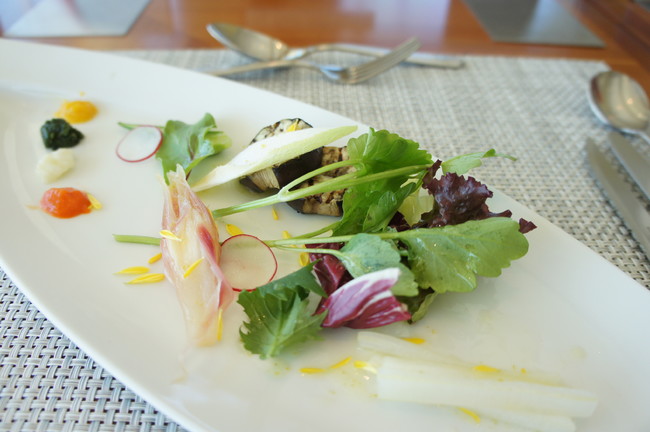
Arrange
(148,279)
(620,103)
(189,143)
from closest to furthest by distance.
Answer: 1. (148,279)
2. (189,143)
3. (620,103)

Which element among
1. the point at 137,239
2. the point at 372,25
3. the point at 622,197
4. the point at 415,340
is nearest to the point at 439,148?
the point at 622,197

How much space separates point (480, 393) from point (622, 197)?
889 millimetres

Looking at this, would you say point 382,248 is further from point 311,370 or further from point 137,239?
point 137,239

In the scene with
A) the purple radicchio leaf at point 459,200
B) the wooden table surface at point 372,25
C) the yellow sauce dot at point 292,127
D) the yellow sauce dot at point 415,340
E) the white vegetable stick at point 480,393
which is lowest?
the wooden table surface at point 372,25

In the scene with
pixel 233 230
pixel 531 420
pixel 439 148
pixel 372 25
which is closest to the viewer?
pixel 531 420

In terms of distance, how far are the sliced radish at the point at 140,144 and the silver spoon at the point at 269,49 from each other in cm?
77

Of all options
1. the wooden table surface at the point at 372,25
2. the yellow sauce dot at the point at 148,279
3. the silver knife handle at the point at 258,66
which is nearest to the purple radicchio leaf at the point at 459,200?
the yellow sauce dot at the point at 148,279

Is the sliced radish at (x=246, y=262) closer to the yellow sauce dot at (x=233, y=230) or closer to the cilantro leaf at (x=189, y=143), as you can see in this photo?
the yellow sauce dot at (x=233, y=230)

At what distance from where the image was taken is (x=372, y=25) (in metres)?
2.56

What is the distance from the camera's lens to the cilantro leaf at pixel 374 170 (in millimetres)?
998

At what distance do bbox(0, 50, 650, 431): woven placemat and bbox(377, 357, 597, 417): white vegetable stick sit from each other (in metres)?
0.37

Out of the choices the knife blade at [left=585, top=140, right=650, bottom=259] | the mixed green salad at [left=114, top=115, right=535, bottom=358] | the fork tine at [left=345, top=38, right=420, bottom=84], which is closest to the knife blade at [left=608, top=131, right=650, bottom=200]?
the knife blade at [left=585, top=140, right=650, bottom=259]

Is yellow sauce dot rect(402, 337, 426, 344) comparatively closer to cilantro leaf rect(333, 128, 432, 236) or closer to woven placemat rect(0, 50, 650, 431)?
cilantro leaf rect(333, 128, 432, 236)

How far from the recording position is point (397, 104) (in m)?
1.80
